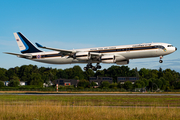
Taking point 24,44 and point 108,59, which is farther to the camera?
point 24,44

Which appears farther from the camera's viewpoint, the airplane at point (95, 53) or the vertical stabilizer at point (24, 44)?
the vertical stabilizer at point (24, 44)

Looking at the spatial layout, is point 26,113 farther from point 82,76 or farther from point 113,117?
point 82,76

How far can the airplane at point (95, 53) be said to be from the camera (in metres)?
46.1

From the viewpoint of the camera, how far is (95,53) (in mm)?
50531

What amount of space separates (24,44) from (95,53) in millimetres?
22658

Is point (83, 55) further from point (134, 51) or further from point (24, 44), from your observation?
point (24, 44)

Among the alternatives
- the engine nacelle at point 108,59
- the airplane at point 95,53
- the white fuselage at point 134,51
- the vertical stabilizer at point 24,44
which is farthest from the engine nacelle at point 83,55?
the vertical stabilizer at point 24,44

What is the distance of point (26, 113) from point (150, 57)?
32.5 meters

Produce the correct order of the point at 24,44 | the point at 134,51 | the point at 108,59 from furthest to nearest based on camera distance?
the point at 24,44 < the point at 108,59 < the point at 134,51

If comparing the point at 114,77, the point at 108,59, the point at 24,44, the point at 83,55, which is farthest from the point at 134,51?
the point at 114,77

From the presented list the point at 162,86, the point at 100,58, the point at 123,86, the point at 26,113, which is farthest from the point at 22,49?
the point at 162,86

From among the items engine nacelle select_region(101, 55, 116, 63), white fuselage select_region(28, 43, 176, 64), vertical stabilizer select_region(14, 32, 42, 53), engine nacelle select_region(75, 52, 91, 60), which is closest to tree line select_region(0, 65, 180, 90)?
vertical stabilizer select_region(14, 32, 42, 53)

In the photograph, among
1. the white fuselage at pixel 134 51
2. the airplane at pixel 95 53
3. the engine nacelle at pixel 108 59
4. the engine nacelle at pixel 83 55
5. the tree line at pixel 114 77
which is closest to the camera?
the white fuselage at pixel 134 51

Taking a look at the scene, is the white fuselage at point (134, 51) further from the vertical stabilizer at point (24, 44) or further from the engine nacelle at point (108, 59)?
the vertical stabilizer at point (24, 44)
